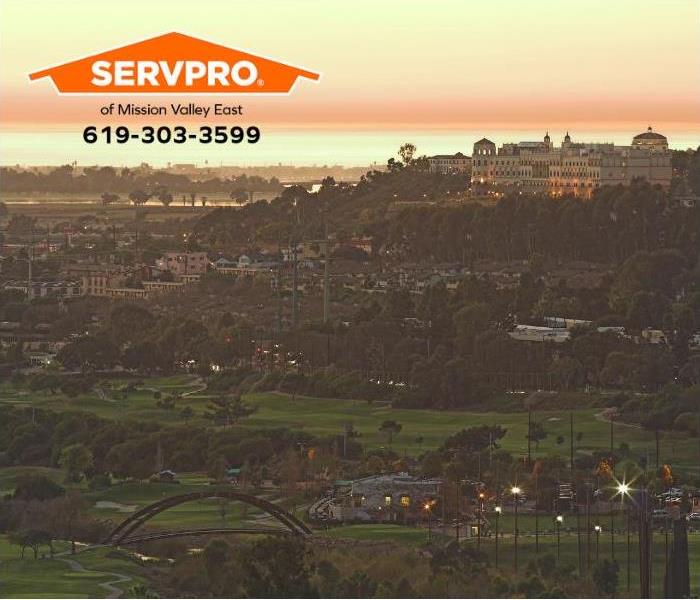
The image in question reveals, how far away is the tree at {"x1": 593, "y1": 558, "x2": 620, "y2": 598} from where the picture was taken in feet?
60.7

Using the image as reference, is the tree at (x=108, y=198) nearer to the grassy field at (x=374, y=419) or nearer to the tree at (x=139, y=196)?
the tree at (x=139, y=196)

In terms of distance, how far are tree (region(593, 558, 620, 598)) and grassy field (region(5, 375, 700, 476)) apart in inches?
282

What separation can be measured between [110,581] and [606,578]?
4.16 metres

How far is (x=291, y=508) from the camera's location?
24266 millimetres

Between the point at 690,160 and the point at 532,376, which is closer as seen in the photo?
the point at 532,376

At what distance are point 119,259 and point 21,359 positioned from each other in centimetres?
1367

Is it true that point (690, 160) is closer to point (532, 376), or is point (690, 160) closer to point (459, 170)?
point (459, 170)

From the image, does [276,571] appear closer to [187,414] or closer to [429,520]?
[429,520]

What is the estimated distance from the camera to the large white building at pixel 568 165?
51.0 m

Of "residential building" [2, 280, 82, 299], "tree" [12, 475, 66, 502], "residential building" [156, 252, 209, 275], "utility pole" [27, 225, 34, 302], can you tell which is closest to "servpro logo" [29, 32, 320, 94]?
"tree" [12, 475, 66, 502]

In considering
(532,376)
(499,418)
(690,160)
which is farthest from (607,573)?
(690,160)

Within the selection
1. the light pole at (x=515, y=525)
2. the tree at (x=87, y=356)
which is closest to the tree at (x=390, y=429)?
the light pole at (x=515, y=525)

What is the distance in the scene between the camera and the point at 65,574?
19906 millimetres

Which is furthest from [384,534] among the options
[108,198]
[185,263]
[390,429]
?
[108,198]
